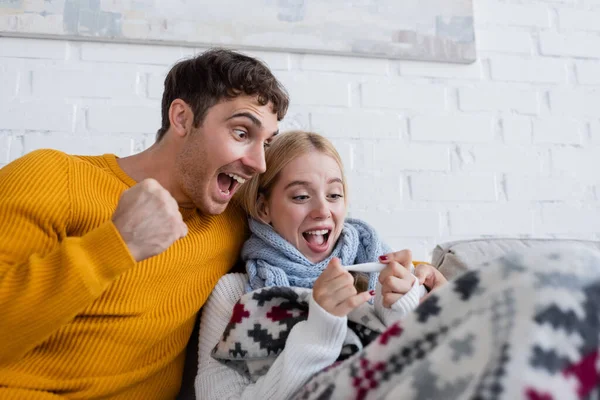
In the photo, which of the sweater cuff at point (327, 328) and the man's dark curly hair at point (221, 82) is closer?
the sweater cuff at point (327, 328)

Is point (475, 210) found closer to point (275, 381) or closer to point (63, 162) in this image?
point (275, 381)

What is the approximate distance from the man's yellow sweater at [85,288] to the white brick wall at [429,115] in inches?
17.9

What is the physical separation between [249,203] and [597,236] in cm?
120

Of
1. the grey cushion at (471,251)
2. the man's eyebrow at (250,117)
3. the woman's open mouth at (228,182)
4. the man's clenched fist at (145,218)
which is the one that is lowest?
the grey cushion at (471,251)

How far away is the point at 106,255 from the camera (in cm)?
77

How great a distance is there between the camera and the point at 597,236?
5.78ft

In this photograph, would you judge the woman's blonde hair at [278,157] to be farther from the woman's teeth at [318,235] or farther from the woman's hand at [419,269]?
the woman's hand at [419,269]

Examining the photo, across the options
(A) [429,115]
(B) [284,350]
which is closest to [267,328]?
(B) [284,350]

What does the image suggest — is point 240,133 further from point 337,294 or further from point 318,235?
point 337,294

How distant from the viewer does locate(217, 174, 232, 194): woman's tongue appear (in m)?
1.14

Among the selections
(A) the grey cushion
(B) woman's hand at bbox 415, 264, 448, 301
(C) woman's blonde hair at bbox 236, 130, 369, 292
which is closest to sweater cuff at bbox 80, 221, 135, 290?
(C) woman's blonde hair at bbox 236, 130, 369, 292

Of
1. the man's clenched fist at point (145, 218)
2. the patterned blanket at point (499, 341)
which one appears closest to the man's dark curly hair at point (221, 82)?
the man's clenched fist at point (145, 218)

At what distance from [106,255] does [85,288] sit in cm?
5

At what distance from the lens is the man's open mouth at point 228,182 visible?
113 centimetres
